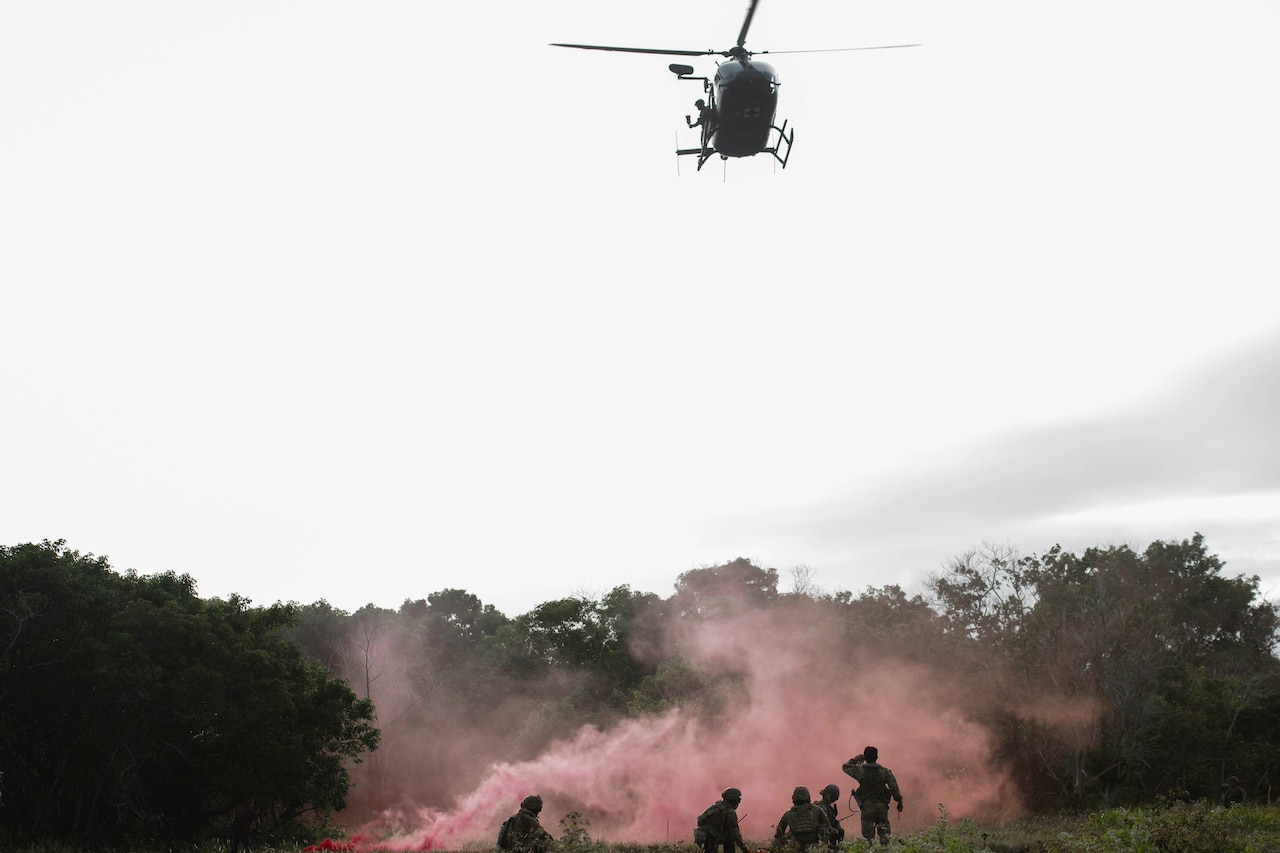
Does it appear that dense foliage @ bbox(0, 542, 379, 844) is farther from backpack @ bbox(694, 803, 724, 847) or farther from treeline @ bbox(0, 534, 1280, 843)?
backpack @ bbox(694, 803, 724, 847)

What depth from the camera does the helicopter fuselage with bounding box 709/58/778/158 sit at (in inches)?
711

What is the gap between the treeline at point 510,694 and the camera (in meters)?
25.5

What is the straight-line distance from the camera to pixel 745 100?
18125mm

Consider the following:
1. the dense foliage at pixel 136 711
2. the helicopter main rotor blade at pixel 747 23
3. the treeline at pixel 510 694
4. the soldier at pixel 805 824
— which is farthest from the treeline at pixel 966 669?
the helicopter main rotor blade at pixel 747 23

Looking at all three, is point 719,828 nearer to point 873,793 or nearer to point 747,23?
point 873,793

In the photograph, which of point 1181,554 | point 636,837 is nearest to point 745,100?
point 636,837

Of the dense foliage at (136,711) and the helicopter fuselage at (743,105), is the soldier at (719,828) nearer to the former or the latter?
the helicopter fuselage at (743,105)

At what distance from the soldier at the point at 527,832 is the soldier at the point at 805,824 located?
3432 millimetres

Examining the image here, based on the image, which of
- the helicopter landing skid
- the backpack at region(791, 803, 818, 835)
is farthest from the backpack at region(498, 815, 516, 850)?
the helicopter landing skid

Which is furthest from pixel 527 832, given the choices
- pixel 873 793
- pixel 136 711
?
pixel 136 711

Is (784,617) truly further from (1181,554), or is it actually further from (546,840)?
(1181,554)

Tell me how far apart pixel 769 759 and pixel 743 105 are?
23.1 m

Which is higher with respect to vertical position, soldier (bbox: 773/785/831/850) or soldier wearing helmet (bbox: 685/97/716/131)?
soldier wearing helmet (bbox: 685/97/716/131)

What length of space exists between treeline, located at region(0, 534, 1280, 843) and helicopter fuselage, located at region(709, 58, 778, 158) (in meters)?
19.2
